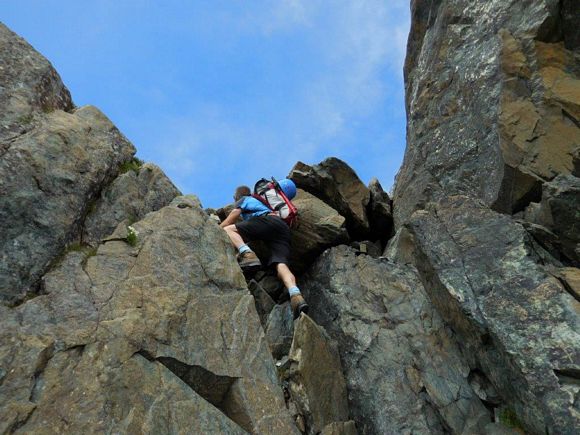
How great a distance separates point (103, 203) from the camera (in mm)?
16969

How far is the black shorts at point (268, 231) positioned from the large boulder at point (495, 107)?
247 inches

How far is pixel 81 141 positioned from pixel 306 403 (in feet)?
34.6

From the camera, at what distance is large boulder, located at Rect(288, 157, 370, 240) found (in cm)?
2355

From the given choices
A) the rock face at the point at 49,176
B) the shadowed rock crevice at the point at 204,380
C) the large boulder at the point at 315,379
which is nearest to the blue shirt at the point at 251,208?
the rock face at the point at 49,176

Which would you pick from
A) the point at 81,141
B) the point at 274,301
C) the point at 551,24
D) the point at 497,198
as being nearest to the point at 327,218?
the point at 274,301

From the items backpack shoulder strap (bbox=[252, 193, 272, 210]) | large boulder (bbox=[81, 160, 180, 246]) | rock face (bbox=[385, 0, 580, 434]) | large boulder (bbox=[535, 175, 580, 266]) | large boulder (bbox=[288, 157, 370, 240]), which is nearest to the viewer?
rock face (bbox=[385, 0, 580, 434])

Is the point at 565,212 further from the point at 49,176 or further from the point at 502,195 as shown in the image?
the point at 49,176

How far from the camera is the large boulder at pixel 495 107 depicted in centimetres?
1864

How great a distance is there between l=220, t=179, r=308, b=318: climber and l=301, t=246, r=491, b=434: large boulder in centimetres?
163

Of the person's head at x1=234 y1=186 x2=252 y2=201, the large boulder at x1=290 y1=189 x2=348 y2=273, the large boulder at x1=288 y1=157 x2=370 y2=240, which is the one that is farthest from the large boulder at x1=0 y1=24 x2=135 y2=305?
the large boulder at x1=288 y1=157 x2=370 y2=240

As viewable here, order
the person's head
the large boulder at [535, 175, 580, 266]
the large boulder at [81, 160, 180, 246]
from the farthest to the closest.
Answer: the person's head → the large boulder at [81, 160, 180, 246] → the large boulder at [535, 175, 580, 266]

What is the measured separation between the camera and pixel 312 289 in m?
18.9

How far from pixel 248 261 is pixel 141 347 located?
19.0 ft

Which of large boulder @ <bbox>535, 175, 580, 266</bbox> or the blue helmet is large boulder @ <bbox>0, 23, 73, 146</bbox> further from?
large boulder @ <bbox>535, 175, 580, 266</bbox>
